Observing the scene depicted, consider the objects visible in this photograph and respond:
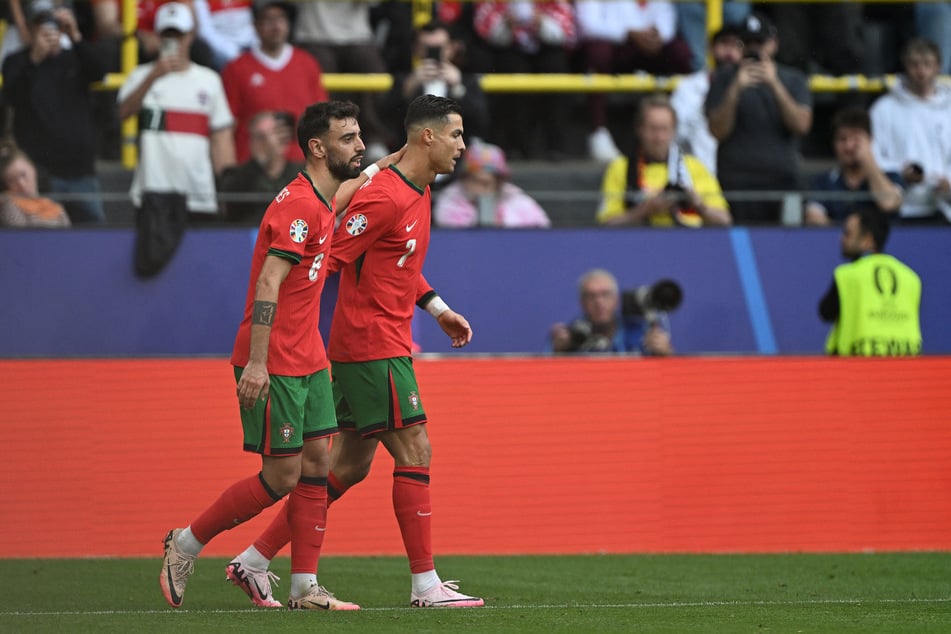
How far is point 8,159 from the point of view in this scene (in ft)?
38.5

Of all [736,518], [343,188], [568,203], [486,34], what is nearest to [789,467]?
[736,518]

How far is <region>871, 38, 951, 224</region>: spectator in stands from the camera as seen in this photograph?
13062 millimetres

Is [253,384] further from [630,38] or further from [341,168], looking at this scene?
[630,38]

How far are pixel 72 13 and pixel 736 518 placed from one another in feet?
21.0

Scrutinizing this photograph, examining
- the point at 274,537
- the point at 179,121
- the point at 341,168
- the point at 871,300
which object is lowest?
the point at 274,537

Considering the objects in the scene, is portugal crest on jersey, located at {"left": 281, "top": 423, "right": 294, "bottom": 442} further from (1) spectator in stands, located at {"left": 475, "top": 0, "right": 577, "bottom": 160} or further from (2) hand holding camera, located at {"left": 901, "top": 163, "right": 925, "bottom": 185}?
(1) spectator in stands, located at {"left": 475, "top": 0, "right": 577, "bottom": 160}

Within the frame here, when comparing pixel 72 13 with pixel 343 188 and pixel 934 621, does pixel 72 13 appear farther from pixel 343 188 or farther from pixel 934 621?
pixel 934 621

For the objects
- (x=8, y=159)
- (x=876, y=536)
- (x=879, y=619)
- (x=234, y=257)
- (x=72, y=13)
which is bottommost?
(x=876, y=536)

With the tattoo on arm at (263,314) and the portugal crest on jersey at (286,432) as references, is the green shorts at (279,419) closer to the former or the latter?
the portugal crest on jersey at (286,432)

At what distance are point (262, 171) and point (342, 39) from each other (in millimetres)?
2157

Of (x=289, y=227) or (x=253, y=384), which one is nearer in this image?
(x=253, y=384)

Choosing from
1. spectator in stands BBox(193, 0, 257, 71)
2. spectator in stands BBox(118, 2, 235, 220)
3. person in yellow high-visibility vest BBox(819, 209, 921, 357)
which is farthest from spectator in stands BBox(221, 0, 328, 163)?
person in yellow high-visibility vest BBox(819, 209, 921, 357)

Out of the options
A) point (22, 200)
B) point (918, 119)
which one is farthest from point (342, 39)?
point (918, 119)

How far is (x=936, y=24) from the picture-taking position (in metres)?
14.1
